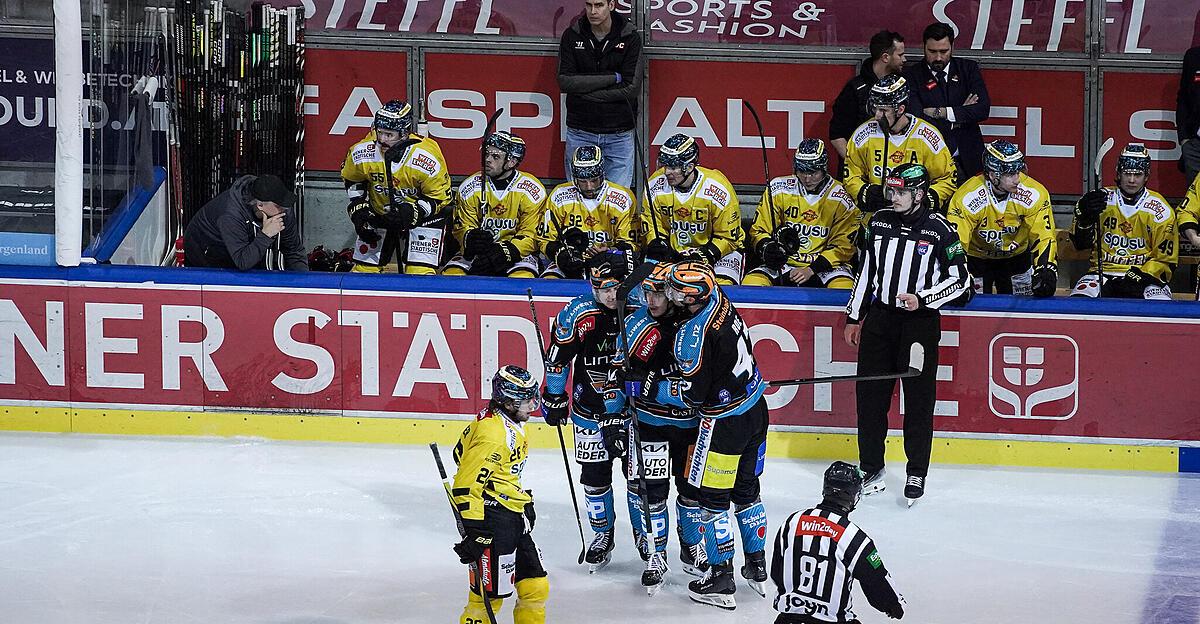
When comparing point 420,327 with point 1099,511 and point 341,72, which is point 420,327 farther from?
point 1099,511

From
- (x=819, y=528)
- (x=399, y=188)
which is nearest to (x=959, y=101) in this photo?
(x=399, y=188)

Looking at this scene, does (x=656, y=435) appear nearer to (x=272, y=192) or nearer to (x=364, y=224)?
(x=272, y=192)

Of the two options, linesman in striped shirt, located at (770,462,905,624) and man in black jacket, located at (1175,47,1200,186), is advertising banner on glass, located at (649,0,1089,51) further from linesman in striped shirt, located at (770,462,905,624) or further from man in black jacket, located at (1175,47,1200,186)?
linesman in striped shirt, located at (770,462,905,624)

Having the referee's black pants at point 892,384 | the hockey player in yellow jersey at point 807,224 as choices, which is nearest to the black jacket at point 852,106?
the hockey player in yellow jersey at point 807,224

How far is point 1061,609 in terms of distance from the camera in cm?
665

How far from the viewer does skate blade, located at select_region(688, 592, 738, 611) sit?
21.8 ft

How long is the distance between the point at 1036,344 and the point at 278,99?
5631 mm

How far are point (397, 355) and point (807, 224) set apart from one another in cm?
275

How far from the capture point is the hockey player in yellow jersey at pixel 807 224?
9586 mm

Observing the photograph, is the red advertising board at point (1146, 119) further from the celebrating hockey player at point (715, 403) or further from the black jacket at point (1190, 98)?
the celebrating hockey player at point (715, 403)

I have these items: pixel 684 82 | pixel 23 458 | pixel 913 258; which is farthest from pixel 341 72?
pixel 913 258

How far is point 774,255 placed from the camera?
9.42 metres

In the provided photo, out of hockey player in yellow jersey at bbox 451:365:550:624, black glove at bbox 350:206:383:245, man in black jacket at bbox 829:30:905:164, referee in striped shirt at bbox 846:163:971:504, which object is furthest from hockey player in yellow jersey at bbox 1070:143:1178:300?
hockey player in yellow jersey at bbox 451:365:550:624

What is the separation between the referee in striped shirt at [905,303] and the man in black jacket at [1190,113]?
2825 millimetres
